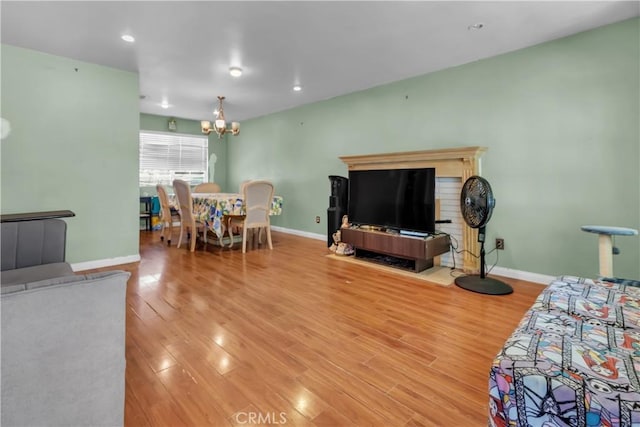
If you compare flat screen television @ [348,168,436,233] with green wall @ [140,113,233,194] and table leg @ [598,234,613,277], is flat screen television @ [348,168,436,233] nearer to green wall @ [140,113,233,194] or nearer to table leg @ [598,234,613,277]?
table leg @ [598,234,613,277]

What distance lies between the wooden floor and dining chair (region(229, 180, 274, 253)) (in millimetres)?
1217

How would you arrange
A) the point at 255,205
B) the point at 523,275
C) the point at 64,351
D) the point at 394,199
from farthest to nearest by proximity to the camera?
1. the point at 255,205
2. the point at 394,199
3. the point at 523,275
4. the point at 64,351

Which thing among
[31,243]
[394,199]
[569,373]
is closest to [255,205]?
[394,199]

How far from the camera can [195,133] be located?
6.95 metres

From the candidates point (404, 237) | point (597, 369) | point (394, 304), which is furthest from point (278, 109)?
point (597, 369)

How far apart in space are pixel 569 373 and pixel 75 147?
14.8 feet

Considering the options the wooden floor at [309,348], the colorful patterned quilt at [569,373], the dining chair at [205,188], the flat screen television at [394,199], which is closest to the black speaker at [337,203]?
the flat screen television at [394,199]

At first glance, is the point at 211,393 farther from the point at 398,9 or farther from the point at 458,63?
the point at 458,63

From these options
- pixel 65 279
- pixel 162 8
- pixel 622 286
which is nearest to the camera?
pixel 65 279

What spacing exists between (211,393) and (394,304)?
156 cm

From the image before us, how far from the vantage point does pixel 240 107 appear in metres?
5.68

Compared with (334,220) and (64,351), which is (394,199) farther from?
(64,351)

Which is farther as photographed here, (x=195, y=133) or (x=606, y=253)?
(x=195, y=133)

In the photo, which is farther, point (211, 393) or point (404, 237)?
point (404, 237)
